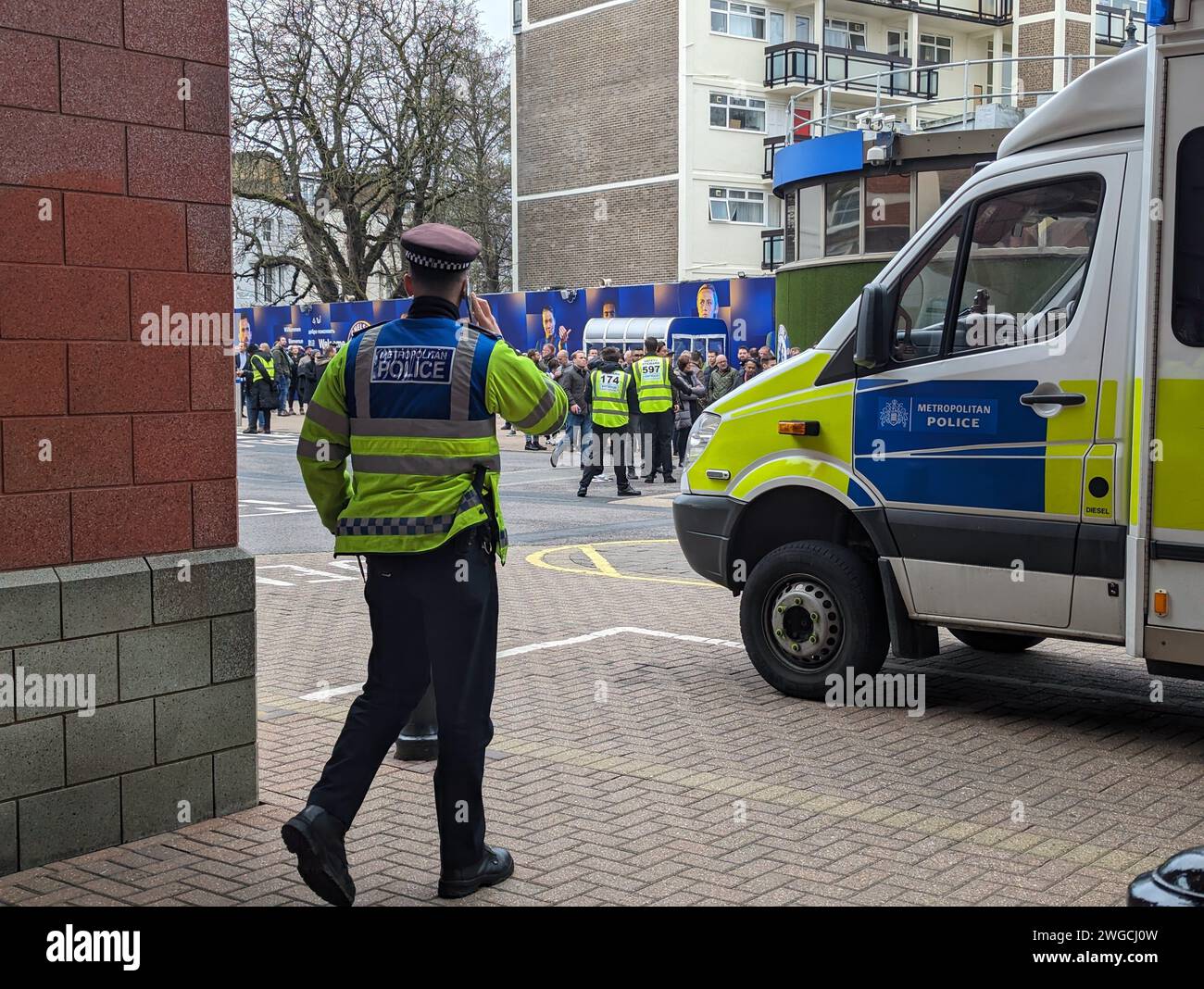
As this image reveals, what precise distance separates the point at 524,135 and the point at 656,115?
286 inches

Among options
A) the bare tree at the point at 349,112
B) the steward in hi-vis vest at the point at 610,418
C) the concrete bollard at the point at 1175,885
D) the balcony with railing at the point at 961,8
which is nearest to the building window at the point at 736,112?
the balcony with railing at the point at 961,8

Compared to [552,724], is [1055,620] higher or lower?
higher

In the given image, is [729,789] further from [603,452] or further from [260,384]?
[260,384]

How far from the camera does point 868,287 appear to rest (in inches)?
275

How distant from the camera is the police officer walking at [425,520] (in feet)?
14.3

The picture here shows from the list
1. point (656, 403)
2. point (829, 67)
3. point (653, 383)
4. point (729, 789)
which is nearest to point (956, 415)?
point (729, 789)

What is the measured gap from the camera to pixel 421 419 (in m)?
4.38

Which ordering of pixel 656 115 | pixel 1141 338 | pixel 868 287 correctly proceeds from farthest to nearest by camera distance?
pixel 656 115
pixel 868 287
pixel 1141 338

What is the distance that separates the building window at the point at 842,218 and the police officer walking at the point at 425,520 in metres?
16.3

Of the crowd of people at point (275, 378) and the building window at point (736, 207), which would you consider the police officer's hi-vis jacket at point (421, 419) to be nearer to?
the crowd of people at point (275, 378)

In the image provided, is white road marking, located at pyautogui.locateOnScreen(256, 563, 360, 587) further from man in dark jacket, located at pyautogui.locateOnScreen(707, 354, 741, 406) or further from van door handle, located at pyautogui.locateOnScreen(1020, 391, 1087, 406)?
Answer: man in dark jacket, located at pyautogui.locateOnScreen(707, 354, 741, 406)

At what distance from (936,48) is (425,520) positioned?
54.8m
